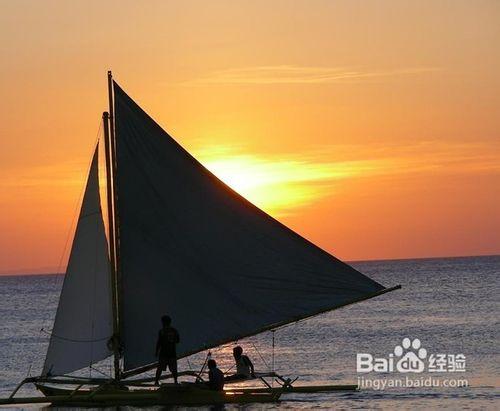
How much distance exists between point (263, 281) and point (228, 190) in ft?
8.47

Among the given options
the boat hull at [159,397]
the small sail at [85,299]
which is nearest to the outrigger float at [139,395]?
the boat hull at [159,397]

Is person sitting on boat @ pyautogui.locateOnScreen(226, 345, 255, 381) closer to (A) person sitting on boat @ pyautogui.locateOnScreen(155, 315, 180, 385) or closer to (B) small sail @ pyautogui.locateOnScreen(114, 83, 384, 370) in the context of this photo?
(B) small sail @ pyautogui.locateOnScreen(114, 83, 384, 370)

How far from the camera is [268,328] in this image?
97.6 feet

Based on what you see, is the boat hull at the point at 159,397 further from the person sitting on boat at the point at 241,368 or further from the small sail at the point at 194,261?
the small sail at the point at 194,261

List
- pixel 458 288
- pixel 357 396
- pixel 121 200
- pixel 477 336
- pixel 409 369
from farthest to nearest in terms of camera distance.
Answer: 1. pixel 458 288
2. pixel 477 336
3. pixel 409 369
4. pixel 357 396
5. pixel 121 200

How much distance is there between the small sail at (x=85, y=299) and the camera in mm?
29766

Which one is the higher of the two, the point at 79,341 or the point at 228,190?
the point at 228,190

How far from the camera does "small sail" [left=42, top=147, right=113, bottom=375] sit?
2977 cm

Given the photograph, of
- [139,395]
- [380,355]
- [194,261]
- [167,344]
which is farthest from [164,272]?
[380,355]

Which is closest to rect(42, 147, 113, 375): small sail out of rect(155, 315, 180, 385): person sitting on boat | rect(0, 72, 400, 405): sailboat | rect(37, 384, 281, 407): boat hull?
rect(0, 72, 400, 405): sailboat

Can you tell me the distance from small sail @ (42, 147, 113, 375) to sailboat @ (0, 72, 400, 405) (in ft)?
0.09

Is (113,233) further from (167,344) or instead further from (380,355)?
(380,355)

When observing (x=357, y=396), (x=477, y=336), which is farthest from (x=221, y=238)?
(x=477, y=336)

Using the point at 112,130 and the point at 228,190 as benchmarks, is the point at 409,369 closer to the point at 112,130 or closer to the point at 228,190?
the point at 228,190
